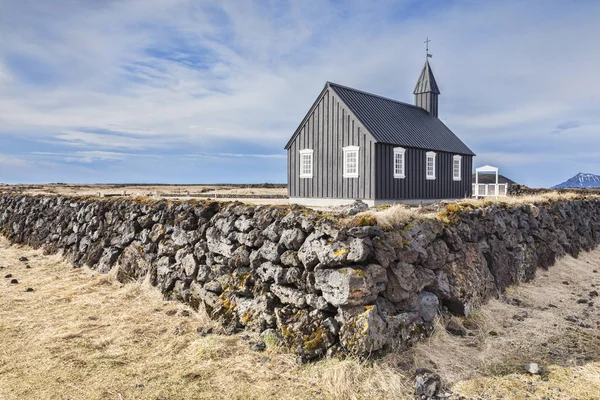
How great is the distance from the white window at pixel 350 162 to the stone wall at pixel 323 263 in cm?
886

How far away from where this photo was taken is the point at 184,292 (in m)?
10.8

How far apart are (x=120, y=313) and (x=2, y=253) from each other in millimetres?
12226

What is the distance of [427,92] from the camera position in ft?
102

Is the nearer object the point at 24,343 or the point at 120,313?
the point at 24,343

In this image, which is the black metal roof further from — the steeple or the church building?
the steeple

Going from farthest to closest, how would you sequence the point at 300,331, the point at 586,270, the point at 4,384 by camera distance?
1. the point at 586,270
2. the point at 300,331
3. the point at 4,384

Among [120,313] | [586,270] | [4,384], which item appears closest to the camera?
[4,384]

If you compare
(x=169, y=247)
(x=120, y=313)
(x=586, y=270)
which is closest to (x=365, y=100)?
(x=586, y=270)

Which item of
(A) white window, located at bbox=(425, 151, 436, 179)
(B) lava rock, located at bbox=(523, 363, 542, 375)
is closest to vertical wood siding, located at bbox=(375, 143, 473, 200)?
(A) white window, located at bbox=(425, 151, 436, 179)

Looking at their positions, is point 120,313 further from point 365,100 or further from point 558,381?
point 365,100

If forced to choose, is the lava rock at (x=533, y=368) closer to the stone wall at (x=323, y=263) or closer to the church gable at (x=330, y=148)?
the stone wall at (x=323, y=263)

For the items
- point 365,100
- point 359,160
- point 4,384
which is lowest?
point 4,384

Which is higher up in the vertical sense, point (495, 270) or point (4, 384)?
point (495, 270)

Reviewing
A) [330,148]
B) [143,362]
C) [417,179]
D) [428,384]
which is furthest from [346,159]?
[428,384]
